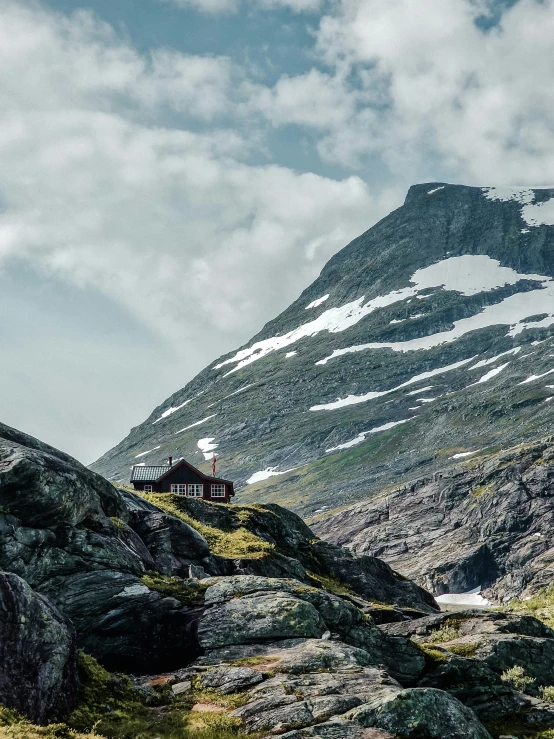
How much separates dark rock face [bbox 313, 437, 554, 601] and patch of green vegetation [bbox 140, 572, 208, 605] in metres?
118

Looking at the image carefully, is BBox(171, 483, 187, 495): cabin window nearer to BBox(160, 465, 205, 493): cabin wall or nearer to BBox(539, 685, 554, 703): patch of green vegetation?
BBox(160, 465, 205, 493): cabin wall

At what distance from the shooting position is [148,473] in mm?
74562

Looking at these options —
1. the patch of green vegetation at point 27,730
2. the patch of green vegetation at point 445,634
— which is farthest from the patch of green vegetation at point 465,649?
the patch of green vegetation at point 27,730

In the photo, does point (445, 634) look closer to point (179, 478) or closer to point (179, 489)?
point (179, 489)

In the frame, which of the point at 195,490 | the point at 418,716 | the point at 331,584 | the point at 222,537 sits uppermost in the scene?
the point at 195,490

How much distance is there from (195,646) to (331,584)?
23.5 metres

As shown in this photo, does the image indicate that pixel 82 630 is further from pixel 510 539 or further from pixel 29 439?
pixel 510 539

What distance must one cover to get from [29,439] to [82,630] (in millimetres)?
11018

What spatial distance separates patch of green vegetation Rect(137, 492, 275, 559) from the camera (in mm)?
→ 39906

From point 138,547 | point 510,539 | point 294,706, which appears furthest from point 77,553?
point 510,539

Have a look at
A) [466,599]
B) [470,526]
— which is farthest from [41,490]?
[470,526]

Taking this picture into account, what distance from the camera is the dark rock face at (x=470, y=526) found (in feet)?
481

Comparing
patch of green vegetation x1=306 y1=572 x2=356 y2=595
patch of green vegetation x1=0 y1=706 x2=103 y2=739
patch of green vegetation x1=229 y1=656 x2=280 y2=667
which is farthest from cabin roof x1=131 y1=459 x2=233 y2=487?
patch of green vegetation x1=0 y1=706 x2=103 y2=739

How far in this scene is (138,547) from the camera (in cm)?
3262
